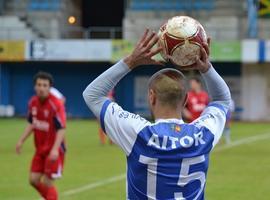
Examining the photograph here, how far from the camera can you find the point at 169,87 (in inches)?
160

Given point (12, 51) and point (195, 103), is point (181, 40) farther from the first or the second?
point (12, 51)

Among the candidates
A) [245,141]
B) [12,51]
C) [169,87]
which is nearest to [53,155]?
[169,87]

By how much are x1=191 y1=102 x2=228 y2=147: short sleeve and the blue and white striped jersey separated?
77mm

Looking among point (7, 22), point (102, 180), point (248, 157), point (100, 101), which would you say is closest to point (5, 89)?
point (7, 22)

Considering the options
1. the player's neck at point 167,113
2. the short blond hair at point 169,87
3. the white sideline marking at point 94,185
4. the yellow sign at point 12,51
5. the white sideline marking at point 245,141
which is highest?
the short blond hair at point 169,87

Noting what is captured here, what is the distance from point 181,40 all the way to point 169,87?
0.44 metres

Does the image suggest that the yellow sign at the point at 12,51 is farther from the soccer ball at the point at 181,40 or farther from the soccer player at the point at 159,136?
the soccer player at the point at 159,136

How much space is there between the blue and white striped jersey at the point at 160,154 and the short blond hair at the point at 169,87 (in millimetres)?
133

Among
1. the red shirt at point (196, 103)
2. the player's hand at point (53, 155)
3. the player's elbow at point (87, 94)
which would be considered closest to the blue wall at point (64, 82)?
the red shirt at point (196, 103)

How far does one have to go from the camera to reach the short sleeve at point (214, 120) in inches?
170

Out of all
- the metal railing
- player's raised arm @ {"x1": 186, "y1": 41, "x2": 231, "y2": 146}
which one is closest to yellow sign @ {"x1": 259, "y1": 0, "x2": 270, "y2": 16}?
the metal railing

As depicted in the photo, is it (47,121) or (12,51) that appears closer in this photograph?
(47,121)

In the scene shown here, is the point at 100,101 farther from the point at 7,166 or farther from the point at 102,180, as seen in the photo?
the point at 7,166

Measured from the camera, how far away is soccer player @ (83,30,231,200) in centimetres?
411
